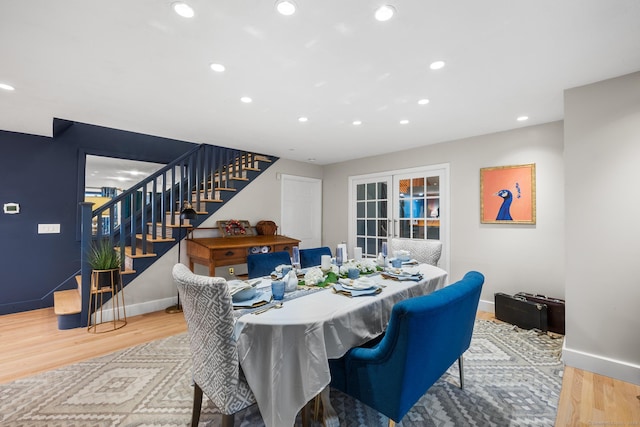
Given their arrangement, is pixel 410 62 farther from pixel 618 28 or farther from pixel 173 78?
pixel 173 78

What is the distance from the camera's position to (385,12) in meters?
1.56

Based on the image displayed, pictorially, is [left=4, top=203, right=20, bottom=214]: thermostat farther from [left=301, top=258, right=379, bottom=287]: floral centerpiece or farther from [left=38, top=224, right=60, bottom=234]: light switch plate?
[left=301, top=258, right=379, bottom=287]: floral centerpiece

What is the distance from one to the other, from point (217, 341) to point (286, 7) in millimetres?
1713

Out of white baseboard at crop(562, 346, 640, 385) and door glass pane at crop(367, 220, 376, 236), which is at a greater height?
door glass pane at crop(367, 220, 376, 236)

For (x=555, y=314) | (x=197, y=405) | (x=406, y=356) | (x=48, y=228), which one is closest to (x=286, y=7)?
(x=406, y=356)


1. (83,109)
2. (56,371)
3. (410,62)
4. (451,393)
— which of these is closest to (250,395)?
(451,393)

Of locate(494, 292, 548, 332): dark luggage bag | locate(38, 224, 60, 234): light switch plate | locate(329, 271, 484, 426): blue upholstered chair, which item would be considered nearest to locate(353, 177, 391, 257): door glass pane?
locate(494, 292, 548, 332): dark luggage bag

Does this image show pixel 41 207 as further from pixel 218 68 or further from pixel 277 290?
pixel 277 290

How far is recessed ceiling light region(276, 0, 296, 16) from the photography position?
1.49 metres

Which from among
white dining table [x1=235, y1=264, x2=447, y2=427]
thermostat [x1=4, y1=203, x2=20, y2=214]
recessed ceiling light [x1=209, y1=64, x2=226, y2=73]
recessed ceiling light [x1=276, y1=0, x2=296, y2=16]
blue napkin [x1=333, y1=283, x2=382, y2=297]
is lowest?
white dining table [x1=235, y1=264, x2=447, y2=427]

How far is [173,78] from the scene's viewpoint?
231 centimetres

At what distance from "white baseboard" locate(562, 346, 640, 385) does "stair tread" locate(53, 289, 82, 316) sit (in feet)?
15.9

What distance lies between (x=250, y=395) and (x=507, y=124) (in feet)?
12.4

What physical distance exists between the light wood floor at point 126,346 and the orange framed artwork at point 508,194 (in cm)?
128
